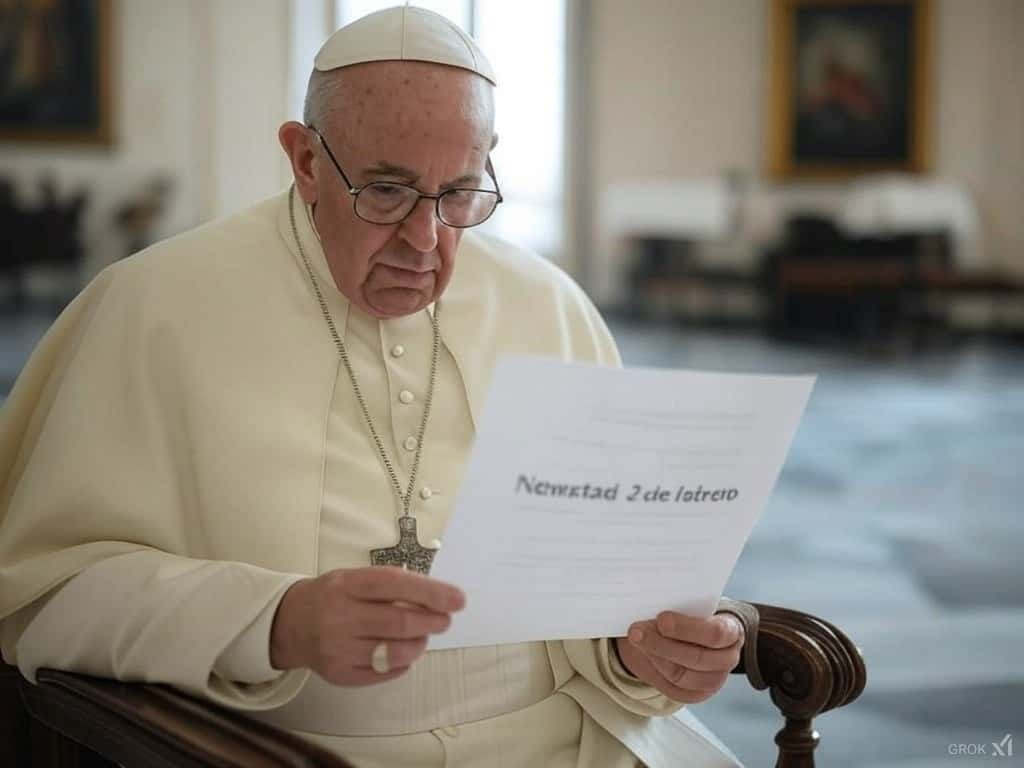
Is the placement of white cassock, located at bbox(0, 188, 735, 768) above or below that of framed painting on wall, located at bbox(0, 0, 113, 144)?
below

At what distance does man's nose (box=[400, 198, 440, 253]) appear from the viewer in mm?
1800

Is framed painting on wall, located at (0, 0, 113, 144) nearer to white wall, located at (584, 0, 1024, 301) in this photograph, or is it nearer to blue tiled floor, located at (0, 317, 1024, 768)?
blue tiled floor, located at (0, 317, 1024, 768)

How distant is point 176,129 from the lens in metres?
15.2

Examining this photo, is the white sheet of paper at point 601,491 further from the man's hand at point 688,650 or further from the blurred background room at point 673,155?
the blurred background room at point 673,155

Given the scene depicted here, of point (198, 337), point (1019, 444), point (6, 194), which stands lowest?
point (1019, 444)

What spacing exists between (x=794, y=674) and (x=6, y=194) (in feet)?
45.4

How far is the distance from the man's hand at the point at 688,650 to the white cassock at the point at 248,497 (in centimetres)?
15

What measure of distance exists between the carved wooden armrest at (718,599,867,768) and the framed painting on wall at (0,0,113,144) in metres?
14.7

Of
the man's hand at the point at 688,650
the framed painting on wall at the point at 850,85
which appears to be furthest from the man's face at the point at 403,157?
the framed painting on wall at the point at 850,85

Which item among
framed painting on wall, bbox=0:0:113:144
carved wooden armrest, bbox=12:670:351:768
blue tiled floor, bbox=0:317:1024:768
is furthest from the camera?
framed painting on wall, bbox=0:0:113:144

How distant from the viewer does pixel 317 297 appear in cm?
200

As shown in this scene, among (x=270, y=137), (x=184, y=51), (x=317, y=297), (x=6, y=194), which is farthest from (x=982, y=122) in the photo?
(x=317, y=297)

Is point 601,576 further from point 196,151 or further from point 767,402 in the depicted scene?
point 196,151

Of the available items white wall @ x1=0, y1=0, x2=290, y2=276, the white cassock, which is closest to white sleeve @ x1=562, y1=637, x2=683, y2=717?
the white cassock
